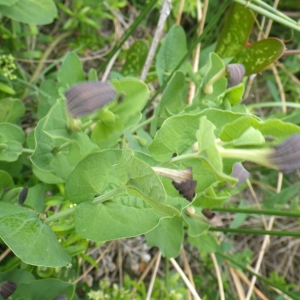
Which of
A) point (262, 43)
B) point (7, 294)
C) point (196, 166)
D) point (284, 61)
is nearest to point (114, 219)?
point (196, 166)

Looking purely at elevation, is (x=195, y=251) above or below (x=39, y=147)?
below

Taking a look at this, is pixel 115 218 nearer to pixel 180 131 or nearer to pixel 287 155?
pixel 180 131

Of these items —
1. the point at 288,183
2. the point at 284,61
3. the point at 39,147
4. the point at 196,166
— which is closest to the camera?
the point at 196,166

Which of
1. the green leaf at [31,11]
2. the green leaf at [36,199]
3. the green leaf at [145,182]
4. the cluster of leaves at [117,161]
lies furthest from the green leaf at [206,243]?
the green leaf at [31,11]

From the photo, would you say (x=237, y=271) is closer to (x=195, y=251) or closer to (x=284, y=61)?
(x=195, y=251)

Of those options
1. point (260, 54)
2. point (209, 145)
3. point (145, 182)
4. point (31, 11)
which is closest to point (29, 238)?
point (145, 182)

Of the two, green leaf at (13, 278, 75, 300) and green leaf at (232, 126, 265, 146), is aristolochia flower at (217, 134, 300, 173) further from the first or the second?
green leaf at (13, 278, 75, 300)

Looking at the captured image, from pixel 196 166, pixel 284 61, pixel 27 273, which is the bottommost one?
pixel 27 273
